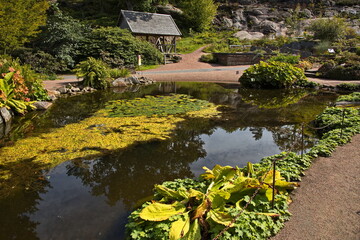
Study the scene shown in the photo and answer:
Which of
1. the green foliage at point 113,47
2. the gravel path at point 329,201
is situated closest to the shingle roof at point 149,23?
the green foliage at point 113,47

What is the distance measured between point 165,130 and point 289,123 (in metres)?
3.96

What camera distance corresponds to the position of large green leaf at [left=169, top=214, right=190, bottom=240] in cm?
302

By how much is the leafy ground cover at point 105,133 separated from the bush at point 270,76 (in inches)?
228

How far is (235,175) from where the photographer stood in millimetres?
4484

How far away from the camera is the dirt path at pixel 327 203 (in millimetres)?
3346

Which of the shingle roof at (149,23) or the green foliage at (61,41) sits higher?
the shingle roof at (149,23)

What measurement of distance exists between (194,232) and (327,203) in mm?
2090

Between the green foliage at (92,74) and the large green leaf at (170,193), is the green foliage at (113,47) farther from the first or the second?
the large green leaf at (170,193)

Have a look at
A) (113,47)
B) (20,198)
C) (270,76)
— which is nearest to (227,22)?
(113,47)

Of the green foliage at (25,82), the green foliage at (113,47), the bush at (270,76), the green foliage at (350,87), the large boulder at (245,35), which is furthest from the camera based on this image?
the large boulder at (245,35)

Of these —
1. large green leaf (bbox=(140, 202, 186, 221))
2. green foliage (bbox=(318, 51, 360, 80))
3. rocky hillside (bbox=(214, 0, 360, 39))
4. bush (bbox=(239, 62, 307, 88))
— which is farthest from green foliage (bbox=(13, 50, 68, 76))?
rocky hillside (bbox=(214, 0, 360, 39))

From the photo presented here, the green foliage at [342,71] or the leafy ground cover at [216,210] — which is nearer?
the leafy ground cover at [216,210]

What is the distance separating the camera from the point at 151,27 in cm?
2823

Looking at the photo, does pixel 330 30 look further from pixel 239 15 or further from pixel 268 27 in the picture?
pixel 239 15
